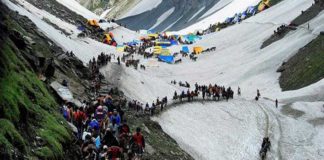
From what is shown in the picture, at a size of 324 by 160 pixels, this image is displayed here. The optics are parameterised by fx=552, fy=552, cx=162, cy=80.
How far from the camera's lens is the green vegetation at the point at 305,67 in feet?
274

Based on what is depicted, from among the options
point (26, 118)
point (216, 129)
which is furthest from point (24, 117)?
point (216, 129)

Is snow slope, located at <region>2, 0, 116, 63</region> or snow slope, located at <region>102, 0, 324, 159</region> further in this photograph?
snow slope, located at <region>2, 0, 116, 63</region>

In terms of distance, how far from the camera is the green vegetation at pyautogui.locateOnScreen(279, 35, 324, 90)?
8350cm

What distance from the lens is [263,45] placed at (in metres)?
115

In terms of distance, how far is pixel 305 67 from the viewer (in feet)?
290

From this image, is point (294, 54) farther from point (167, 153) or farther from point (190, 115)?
point (167, 153)

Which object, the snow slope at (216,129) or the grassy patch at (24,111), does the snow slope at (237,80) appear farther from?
the grassy patch at (24,111)

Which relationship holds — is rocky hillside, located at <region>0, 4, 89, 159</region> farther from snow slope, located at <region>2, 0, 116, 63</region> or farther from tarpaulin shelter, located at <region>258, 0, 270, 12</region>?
tarpaulin shelter, located at <region>258, 0, 270, 12</region>

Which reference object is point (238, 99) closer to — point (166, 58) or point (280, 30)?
point (166, 58)

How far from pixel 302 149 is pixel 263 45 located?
6691 cm

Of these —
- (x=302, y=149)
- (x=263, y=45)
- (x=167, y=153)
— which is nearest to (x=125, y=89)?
(x=302, y=149)

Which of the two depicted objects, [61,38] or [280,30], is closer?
[61,38]

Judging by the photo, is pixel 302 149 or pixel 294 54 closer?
pixel 302 149

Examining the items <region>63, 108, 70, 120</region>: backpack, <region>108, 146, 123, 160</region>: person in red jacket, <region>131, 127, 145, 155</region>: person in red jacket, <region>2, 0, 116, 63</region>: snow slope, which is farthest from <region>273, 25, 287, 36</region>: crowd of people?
<region>108, 146, 123, 160</region>: person in red jacket
